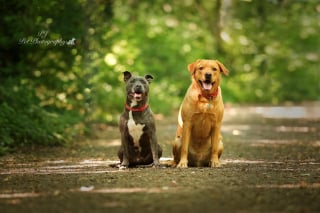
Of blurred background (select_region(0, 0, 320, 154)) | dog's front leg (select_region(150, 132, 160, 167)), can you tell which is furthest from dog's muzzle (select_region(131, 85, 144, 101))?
blurred background (select_region(0, 0, 320, 154))

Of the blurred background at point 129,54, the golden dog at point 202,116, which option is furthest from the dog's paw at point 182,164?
the blurred background at point 129,54

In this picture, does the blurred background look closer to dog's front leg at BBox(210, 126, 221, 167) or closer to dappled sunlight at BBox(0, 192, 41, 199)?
dog's front leg at BBox(210, 126, 221, 167)

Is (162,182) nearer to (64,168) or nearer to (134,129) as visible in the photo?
(134,129)

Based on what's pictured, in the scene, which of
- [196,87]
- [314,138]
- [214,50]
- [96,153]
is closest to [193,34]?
[214,50]

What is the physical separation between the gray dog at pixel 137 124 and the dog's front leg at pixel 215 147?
0.76 m

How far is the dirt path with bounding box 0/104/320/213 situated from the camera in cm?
608

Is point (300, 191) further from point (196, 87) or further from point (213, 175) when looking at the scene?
point (196, 87)

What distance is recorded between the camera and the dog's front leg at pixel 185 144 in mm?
9062

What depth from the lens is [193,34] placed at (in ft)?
104

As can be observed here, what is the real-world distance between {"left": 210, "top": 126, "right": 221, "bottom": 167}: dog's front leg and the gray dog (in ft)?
2.51

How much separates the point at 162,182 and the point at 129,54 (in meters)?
11.3

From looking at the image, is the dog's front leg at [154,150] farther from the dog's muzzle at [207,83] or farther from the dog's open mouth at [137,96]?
the dog's muzzle at [207,83]

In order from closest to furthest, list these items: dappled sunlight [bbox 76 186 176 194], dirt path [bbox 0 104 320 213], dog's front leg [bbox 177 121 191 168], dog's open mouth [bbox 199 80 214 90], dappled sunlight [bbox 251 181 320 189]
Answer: dirt path [bbox 0 104 320 213], dappled sunlight [bbox 76 186 176 194], dappled sunlight [bbox 251 181 320 189], dog's open mouth [bbox 199 80 214 90], dog's front leg [bbox 177 121 191 168]

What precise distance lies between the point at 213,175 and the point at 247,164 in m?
1.82
